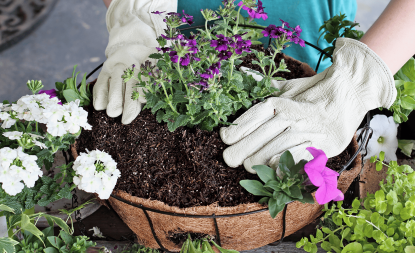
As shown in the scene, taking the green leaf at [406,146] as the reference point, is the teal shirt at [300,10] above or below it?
above

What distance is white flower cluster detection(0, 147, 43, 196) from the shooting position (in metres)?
0.68

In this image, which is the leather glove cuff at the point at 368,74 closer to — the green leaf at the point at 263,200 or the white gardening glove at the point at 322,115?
the white gardening glove at the point at 322,115

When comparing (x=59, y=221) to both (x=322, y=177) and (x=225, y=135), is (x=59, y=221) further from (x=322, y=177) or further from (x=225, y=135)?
(x=322, y=177)

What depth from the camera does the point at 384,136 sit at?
112 centimetres

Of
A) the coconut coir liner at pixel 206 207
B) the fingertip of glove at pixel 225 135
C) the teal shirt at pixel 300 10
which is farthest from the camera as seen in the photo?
the teal shirt at pixel 300 10

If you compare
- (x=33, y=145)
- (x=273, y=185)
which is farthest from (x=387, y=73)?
(x=33, y=145)

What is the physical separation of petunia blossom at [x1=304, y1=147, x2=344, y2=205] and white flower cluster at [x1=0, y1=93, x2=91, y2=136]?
1.88ft

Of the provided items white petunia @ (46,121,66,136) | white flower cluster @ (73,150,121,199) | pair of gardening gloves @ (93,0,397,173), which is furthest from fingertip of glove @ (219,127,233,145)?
white petunia @ (46,121,66,136)

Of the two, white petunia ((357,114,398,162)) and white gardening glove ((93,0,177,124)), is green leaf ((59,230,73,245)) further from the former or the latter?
white petunia ((357,114,398,162))

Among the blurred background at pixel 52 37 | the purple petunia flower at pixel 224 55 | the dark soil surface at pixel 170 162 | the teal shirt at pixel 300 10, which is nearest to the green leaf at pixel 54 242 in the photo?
the dark soil surface at pixel 170 162

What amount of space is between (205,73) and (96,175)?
1.18 ft

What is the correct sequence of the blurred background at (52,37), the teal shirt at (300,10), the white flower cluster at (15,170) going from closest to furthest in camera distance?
the white flower cluster at (15,170) → the teal shirt at (300,10) → the blurred background at (52,37)

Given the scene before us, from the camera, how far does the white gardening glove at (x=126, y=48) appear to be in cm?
99

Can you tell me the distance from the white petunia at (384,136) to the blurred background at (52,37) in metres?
1.60
